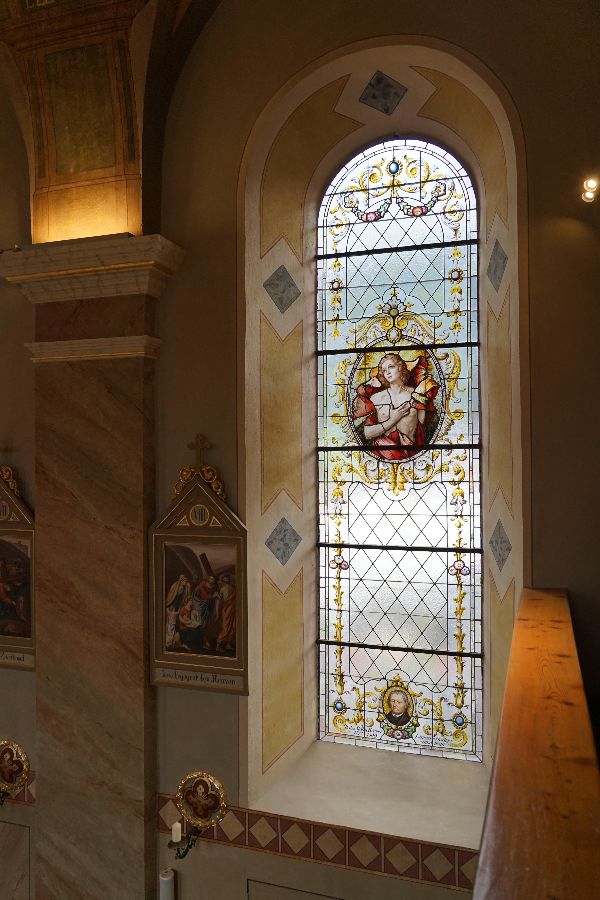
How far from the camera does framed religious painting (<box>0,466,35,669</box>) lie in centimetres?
556

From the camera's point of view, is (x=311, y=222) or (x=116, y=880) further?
(x=311, y=222)

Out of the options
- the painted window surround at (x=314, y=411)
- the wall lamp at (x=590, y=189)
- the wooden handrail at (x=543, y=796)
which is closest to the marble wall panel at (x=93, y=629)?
the painted window surround at (x=314, y=411)

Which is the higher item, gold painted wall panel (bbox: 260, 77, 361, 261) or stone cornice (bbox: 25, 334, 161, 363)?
gold painted wall panel (bbox: 260, 77, 361, 261)

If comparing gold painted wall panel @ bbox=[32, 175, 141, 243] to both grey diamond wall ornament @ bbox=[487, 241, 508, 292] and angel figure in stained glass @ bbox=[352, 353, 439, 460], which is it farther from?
grey diamond wall ornament @ bbox=[487, 241, 508, 292]

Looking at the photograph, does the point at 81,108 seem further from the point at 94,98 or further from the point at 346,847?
the point at 346,847

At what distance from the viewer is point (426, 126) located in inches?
215

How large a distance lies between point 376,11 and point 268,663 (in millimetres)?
4219

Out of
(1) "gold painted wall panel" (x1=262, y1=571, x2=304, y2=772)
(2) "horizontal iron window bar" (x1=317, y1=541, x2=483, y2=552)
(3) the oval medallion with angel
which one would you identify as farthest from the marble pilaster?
(3) the oval medallion with angel

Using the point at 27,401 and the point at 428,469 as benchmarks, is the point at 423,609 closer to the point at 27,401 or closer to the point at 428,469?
the point at 428,469

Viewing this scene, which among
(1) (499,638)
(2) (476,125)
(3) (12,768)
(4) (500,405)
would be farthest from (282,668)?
(2) (476,125)

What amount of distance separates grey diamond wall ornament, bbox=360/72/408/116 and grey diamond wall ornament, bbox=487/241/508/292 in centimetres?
128

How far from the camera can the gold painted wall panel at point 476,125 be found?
4816mm

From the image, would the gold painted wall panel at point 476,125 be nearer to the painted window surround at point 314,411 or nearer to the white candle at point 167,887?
the painted window surround at point 314,411

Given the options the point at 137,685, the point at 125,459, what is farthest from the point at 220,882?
the point at 125,459
